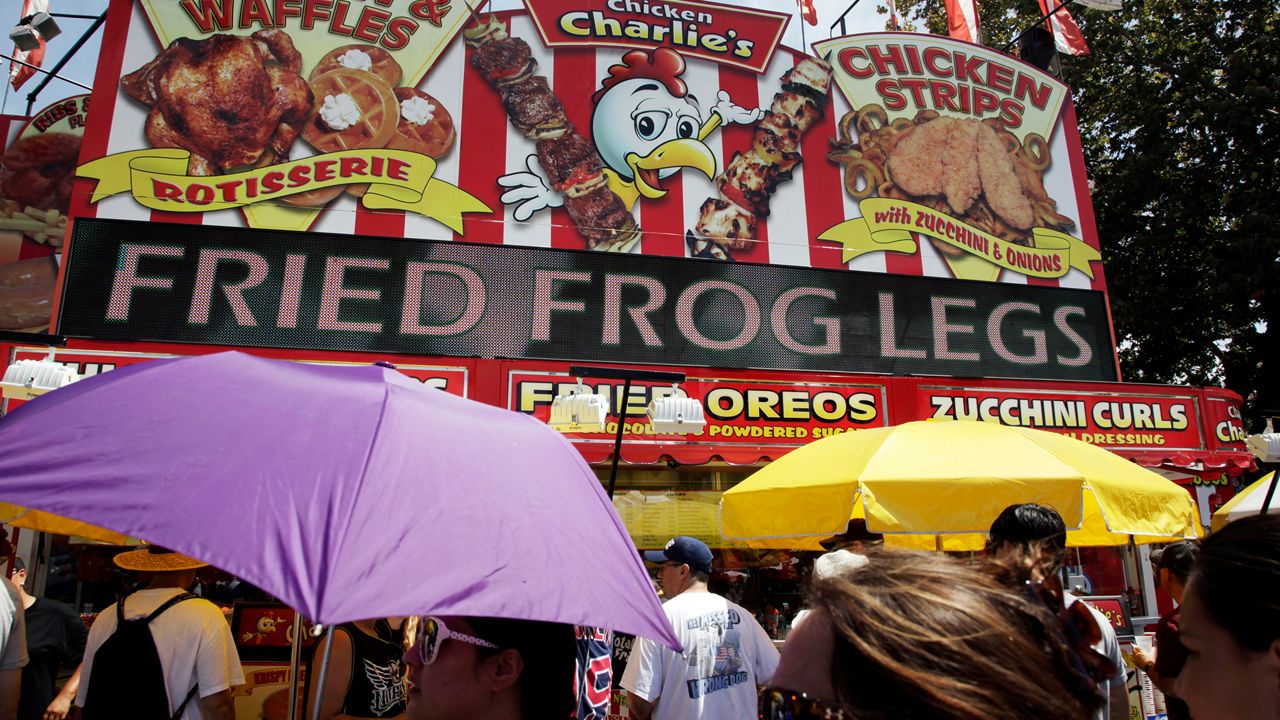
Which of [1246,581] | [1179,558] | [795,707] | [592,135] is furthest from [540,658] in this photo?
[592,135]

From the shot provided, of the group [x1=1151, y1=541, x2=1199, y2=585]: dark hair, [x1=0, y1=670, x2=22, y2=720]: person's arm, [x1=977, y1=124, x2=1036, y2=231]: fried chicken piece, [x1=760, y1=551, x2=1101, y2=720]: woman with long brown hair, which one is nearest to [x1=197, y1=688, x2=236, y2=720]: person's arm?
[x1=0, y1=670, x2=22, y2=720]: person's arm

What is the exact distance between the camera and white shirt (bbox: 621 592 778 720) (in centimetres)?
385

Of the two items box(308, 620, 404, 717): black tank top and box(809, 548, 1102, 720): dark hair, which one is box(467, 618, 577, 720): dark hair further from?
box(308, 620, 404, 717): black tank top

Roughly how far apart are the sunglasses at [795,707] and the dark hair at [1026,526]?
2546 millimetres

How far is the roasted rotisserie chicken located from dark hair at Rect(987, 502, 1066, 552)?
753cm

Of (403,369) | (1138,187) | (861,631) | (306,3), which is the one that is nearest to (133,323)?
(403,369)

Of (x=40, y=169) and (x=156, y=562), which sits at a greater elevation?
(x=40, y=169)

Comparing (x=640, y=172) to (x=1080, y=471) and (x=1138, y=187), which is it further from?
(x=1138, y=187)

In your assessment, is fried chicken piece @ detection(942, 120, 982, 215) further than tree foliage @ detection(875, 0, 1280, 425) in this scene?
No

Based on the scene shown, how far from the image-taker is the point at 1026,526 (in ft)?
11.3

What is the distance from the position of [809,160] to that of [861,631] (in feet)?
30.8

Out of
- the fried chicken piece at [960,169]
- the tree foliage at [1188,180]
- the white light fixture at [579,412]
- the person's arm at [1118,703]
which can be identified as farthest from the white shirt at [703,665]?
the tree foliage at [1188,180]

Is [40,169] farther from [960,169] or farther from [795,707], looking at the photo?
[795,707]

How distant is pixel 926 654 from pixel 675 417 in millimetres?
5705
